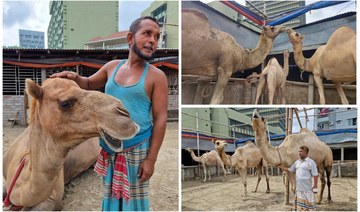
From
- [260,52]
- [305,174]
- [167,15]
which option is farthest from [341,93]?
[167,15]

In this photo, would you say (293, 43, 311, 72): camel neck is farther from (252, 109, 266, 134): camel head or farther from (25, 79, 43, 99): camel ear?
(25, 79, 43, 99): camel ear

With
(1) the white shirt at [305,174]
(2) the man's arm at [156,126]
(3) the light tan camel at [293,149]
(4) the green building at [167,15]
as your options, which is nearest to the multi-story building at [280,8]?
(4) the green building at [167,15]

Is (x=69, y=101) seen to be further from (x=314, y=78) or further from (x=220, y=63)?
(x=314, y=78)

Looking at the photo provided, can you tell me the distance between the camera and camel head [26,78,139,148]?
98 cm


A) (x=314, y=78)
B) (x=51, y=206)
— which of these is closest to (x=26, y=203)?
(x=51, y=206)

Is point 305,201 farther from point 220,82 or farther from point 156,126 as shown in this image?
point 156,126

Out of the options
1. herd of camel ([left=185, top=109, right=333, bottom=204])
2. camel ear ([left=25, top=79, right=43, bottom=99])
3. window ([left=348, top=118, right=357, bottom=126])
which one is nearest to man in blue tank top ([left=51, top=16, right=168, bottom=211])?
camel ear ([left=25, top=79, right=43, bottom=99])

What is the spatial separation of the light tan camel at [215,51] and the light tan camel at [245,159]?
2.30 ft

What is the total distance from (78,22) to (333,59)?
68.9 inches

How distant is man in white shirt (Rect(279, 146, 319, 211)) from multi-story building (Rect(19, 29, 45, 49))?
6.40ft

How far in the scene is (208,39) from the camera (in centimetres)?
181

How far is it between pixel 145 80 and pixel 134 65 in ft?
0.27

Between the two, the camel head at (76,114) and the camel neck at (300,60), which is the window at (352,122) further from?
the camel head at (76,114)

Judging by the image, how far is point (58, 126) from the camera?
114cm
